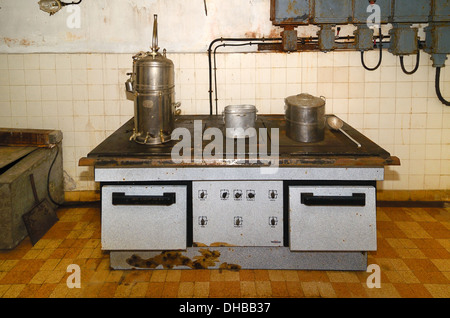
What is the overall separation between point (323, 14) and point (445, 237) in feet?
6.62

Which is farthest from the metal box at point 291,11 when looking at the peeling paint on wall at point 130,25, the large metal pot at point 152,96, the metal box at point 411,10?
the large metal pot at point 152,96

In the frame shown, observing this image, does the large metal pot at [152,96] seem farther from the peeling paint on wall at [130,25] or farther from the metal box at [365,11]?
the metal box at [365,11]

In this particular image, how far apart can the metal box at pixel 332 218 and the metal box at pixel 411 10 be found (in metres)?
1.73

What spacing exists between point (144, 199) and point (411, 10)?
2.65 meters

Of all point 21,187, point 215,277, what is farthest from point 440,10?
point 21,187

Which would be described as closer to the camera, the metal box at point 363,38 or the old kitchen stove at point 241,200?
the old kitchen stove at point 241,200

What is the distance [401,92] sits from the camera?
12.9 feet

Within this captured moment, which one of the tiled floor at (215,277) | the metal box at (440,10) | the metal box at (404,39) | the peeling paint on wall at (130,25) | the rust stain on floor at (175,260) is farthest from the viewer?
the peeling paint on wall at (130,25)

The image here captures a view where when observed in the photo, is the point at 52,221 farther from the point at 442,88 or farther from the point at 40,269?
the point at 442,88

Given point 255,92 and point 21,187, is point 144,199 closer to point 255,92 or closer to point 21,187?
point 21,187

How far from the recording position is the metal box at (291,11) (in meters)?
3.62

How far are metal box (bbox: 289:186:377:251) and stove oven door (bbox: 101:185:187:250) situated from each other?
27.7 inches

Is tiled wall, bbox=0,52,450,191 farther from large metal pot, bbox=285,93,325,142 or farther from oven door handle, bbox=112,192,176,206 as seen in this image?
oven door handle, bbox=112,192,176,206

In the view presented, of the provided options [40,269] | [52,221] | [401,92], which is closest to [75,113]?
[52,221]
